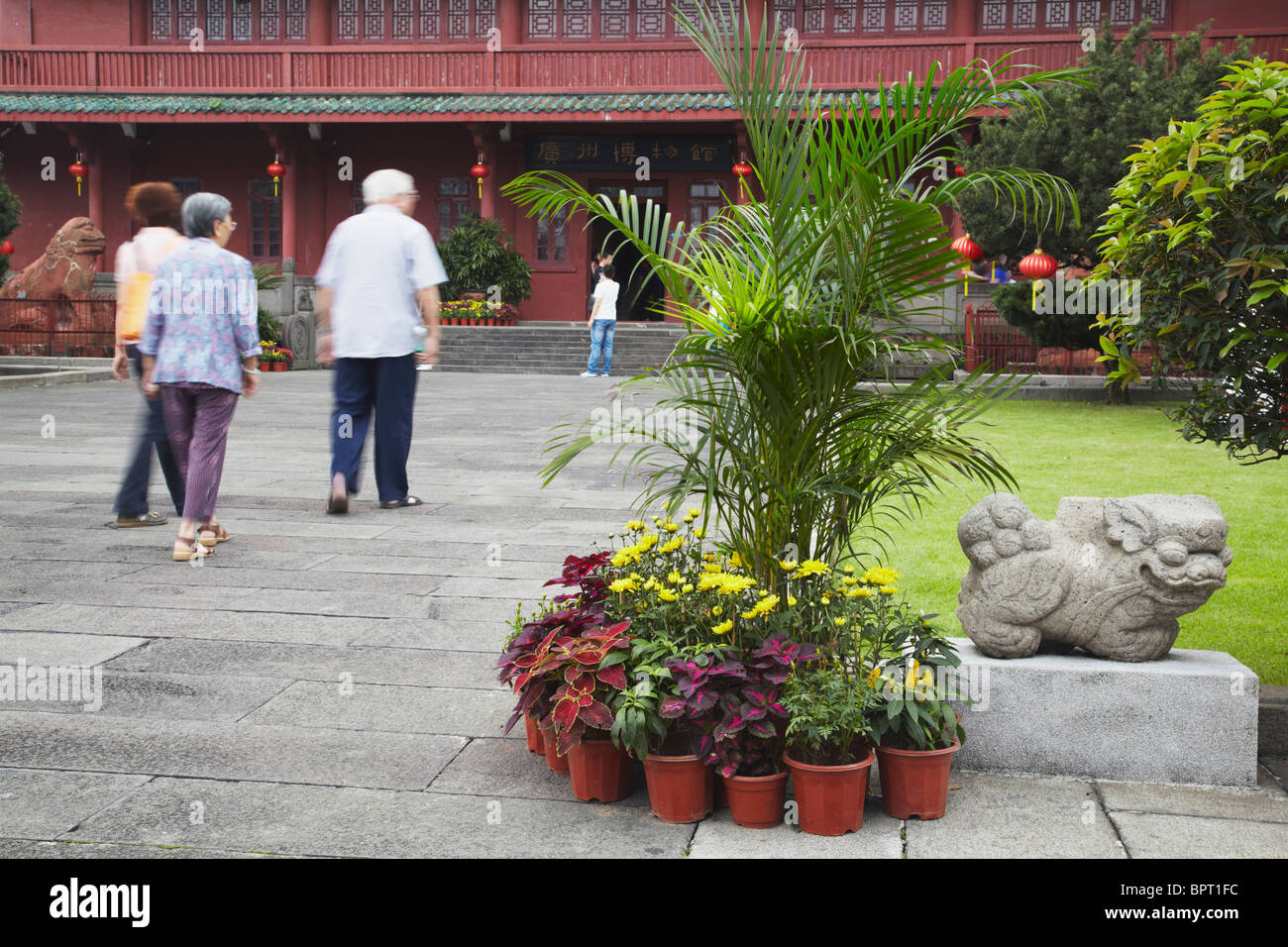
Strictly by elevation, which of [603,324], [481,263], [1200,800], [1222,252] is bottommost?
[1200,800]

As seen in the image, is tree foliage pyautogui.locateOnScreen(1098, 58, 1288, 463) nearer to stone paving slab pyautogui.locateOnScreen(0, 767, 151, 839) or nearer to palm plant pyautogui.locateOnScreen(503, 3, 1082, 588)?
palm plant pyautogui.locateOnScreen(503, 3, 1082, 588)

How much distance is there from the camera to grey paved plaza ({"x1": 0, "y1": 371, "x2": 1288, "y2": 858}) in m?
2.84

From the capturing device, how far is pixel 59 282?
20.0 metres

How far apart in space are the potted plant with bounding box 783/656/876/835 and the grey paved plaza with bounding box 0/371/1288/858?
56 mm

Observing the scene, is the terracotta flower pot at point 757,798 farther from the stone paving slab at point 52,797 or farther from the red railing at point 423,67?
the red railing at point 423,67

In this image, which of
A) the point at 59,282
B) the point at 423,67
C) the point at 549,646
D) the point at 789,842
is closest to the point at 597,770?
the point at 549,646

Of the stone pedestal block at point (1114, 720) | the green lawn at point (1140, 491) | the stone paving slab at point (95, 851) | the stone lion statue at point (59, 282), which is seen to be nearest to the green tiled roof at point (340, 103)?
the stone lion statue at point (59, 282)

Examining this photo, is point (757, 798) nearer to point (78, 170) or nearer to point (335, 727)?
point (335, 727)

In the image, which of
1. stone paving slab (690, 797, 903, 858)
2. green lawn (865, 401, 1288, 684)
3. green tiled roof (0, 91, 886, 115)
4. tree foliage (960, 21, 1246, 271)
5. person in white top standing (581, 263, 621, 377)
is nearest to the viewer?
stone paving slab (690, 797, 903, 858)

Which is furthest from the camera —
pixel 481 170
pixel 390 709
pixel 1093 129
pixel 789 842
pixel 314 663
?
pixel 481 170

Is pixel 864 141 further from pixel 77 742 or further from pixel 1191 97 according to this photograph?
pixel 1191 97

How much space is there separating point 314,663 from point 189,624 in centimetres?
71

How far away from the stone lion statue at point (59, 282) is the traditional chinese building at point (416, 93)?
2.97 metres

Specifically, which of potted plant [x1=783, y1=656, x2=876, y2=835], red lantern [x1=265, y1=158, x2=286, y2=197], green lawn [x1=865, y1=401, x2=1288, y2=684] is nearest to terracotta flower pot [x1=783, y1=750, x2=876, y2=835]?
potted plant [x1=783, y1=656, x2=876, y2=835]
